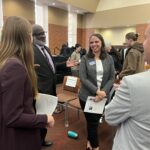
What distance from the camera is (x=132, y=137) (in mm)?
871

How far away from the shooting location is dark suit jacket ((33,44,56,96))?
2223mm

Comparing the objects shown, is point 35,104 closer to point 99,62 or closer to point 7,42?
point 7,42

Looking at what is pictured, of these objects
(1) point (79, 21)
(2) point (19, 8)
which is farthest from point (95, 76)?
(1) point (79, 21)

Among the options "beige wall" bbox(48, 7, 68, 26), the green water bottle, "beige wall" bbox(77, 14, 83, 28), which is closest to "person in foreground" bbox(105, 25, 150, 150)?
the green water bottle

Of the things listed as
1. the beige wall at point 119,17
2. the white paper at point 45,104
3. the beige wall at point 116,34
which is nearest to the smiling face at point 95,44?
the white paper at point 45,104

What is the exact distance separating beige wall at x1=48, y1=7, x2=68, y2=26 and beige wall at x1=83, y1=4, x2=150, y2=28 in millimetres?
1891

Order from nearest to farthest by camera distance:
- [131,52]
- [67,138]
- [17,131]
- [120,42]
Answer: [17,131] → [67,138] → [131,52] → [120,42]

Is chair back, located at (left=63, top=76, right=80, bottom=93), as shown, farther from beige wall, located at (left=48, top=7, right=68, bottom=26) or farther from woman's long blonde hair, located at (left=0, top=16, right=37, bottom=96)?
beige wall, located at (left=48, top=7, right=68, bottom=26)

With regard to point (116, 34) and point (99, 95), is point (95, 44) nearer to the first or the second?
point (99, 95)

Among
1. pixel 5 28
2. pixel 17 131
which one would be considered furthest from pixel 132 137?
pixel 5 28

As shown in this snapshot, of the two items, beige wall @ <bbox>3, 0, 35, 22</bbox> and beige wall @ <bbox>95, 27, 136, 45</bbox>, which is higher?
beige wall @ <bbox>3, 0, 35, 22</bbox>

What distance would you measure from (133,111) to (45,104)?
2.35 ft

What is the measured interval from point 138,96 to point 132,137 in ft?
0.70

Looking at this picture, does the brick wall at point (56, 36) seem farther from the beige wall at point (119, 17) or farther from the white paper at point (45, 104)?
the white paper at point (45, 104)
